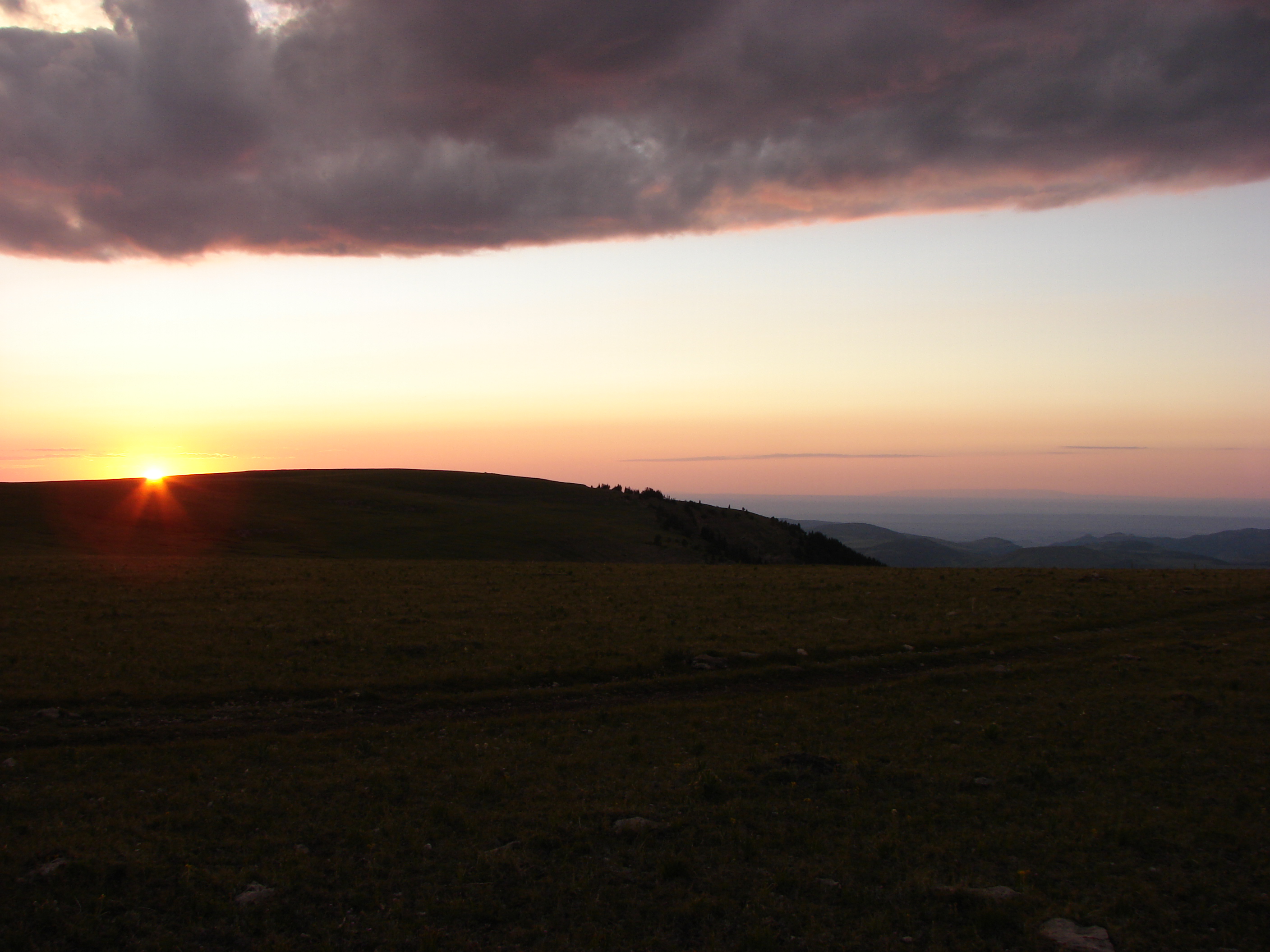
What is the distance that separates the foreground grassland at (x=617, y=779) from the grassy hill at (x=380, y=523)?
33.4m

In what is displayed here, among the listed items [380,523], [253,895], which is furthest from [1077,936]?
[380,523]

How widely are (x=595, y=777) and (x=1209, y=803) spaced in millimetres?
11941

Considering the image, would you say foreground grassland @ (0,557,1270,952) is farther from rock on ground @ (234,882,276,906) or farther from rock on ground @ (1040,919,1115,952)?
rock on ground @ (1040,919,1115,952)

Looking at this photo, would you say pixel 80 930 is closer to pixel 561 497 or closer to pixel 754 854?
pixel 754 854

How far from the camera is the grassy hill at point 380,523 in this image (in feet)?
201

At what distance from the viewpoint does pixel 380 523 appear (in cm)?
7700

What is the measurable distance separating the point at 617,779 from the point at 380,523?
6670 centimetres

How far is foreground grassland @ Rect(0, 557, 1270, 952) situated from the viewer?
10758mm

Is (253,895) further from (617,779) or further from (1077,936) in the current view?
(1077,936)

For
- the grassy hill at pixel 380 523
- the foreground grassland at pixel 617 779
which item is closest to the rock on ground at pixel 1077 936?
the foreground grassland at pixel 617 779

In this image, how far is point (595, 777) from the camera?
1563cm

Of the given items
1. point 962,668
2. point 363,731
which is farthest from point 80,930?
point 962,668

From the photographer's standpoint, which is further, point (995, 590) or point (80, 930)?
point (995, 590)

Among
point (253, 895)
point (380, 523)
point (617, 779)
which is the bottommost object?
point (253, 895)
